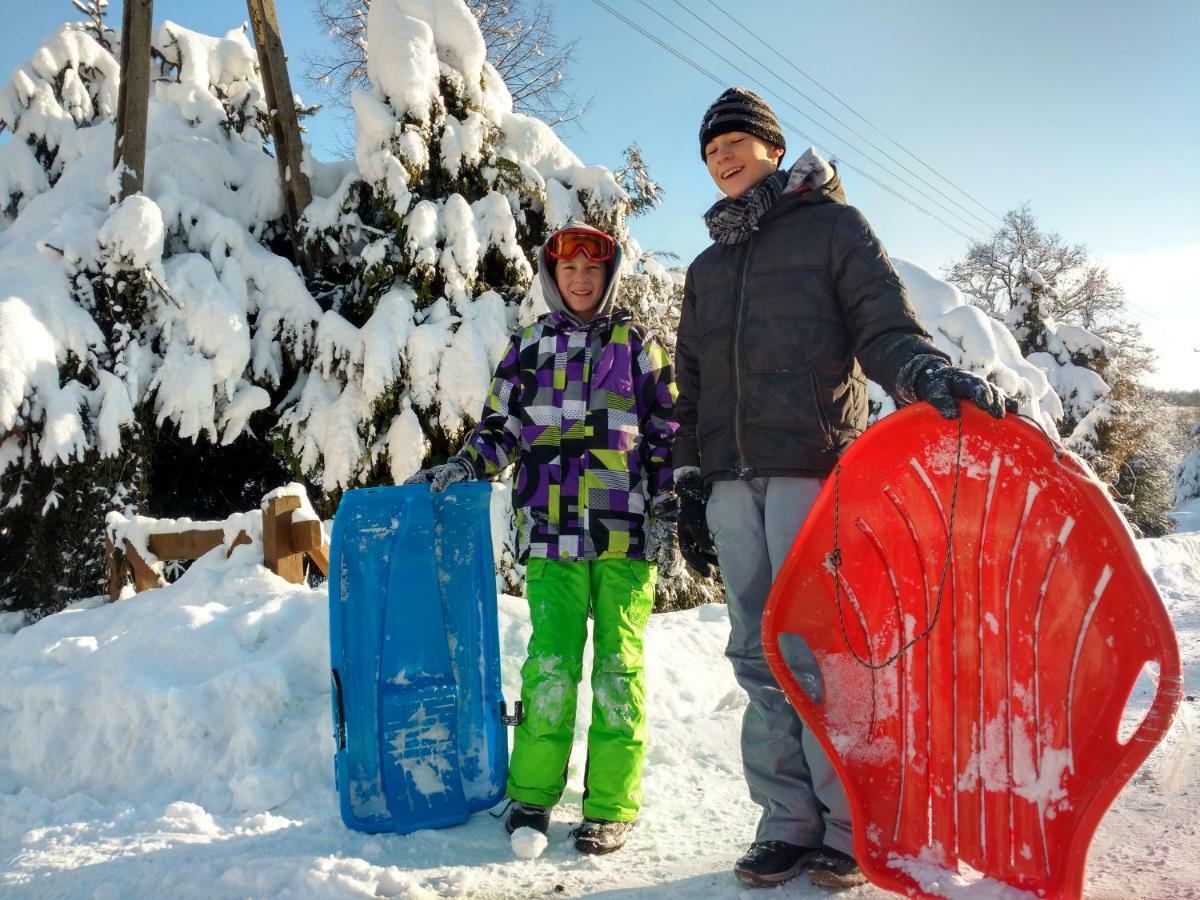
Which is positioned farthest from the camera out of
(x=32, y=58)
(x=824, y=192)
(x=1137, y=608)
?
(x=32, y=58)

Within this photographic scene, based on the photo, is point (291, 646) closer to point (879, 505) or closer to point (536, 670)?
point (536, 670)

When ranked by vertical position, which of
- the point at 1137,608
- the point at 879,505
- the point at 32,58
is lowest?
the point at 1137,608

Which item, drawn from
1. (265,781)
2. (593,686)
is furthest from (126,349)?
(593,686)

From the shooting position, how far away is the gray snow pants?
1975 millimetres

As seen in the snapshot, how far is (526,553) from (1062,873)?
1574 mm

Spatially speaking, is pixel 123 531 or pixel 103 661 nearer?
pixel 103 661

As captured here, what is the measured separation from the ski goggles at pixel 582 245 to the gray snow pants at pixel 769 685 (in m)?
0.93

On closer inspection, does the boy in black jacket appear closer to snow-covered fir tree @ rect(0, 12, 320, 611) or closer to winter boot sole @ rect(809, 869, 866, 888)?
winter boot sole @ rect(809, 869, 866, 888)

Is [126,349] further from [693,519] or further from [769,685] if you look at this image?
[769,685]

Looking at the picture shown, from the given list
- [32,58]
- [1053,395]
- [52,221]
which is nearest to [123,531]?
[52,221]

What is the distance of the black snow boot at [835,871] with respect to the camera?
6.18 feet

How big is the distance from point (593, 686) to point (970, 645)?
107cm

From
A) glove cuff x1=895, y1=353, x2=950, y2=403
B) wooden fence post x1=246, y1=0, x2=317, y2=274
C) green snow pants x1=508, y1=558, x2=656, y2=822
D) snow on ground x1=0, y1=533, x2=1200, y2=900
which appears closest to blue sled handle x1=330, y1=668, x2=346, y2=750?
snow on ground x1=0, y1=533, x2=1200, y2=900

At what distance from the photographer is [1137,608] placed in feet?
5.19
